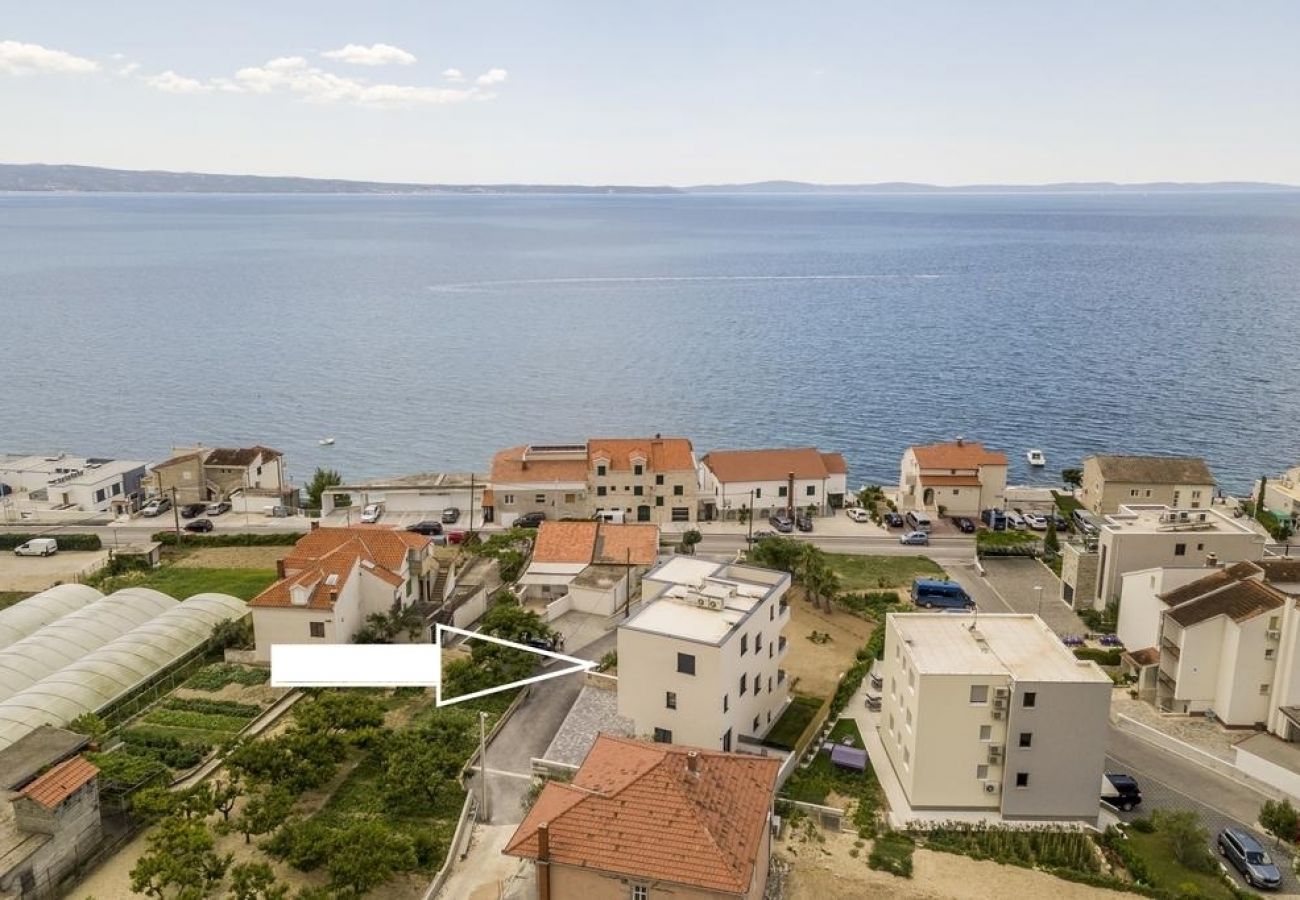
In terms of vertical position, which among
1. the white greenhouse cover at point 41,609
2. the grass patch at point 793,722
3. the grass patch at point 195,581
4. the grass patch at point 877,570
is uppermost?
the white greenhouse cover at point 41,609

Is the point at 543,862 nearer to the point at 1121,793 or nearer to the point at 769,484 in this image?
the point at 1121,793

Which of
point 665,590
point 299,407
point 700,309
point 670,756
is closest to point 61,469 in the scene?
point 299,407

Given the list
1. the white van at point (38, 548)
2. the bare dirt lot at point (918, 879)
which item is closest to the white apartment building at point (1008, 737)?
the bare dirt lot at point (918, 879)

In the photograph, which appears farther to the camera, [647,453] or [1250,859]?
[647,453]

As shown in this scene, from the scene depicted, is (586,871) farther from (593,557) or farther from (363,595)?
(593,557)

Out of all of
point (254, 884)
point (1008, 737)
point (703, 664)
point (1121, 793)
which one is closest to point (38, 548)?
point (254, 884)

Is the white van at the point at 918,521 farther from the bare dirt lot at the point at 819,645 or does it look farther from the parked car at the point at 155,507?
the parked car at the point at 155,507

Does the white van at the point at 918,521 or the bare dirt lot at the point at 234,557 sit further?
the white van at the point at 918,521
